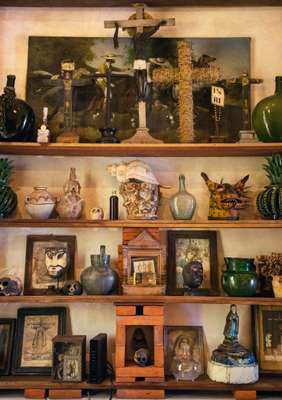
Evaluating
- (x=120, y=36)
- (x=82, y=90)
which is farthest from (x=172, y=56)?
(x=82, y=90)

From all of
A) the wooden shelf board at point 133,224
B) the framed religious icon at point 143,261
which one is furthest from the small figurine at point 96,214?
the framed religious icon at point 143,261

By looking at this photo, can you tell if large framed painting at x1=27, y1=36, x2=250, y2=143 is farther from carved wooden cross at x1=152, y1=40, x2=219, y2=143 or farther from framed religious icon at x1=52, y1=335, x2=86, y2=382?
framed religious icon at x1=52, y1=335, x2=86, y2=382

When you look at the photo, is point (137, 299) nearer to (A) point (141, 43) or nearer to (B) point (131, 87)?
(B) point (131, 87)

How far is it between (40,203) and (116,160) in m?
0.46

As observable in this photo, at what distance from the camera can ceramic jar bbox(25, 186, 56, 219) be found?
1.93 m

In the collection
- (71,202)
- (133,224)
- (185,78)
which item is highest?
(185,78)

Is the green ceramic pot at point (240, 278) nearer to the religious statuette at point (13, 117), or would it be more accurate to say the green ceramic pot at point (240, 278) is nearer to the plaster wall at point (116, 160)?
the plaster wall at point (116, 160)

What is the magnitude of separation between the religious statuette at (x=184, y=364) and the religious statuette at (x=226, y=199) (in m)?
0.63

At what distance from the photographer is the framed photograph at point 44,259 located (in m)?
2.00

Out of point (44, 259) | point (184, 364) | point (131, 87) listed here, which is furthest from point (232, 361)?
point (131, 87)

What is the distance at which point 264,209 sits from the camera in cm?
191

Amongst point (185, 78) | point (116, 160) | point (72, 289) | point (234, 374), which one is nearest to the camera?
point (234, 374)

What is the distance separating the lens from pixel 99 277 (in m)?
1.87

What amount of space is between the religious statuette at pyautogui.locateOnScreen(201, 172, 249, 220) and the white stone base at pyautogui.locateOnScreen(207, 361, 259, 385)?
669mm
